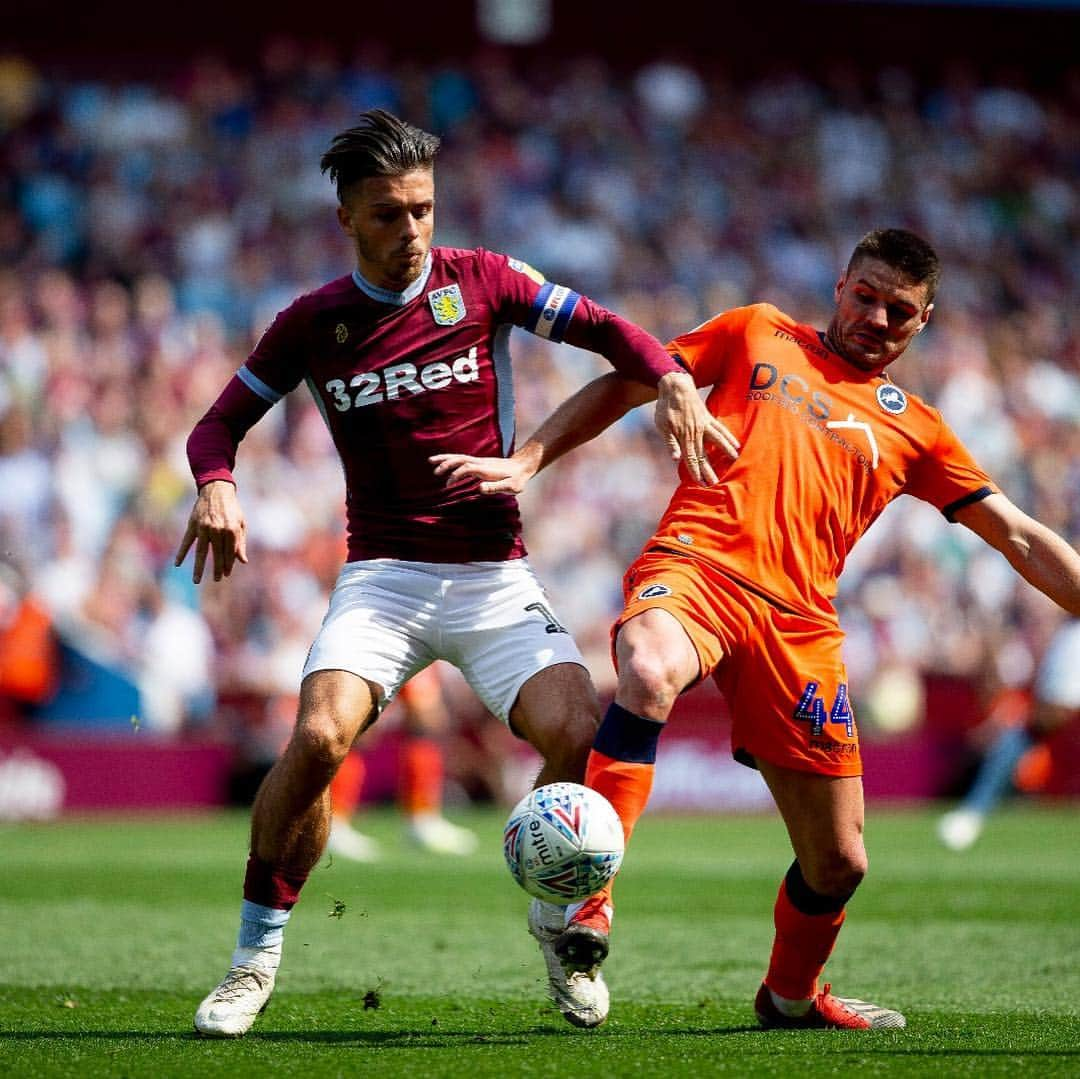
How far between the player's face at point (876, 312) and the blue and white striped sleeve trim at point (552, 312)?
906 mm

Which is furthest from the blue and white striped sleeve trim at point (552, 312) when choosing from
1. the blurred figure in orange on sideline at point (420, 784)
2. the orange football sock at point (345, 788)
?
the orange football sock at point (345, 788)

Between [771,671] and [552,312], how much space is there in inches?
53.6

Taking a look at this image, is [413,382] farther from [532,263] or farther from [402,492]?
[532,263]

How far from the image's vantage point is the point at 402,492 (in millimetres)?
5980

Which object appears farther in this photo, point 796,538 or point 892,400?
point 892,400

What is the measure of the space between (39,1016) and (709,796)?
36.7ft

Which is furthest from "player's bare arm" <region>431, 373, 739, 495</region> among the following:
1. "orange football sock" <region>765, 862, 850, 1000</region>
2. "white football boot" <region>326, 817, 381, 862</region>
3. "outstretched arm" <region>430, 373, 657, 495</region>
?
"white football boot" <region>326, 817, 381, 862</region>

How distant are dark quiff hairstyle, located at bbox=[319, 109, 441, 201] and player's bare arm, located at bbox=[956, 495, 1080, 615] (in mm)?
2135

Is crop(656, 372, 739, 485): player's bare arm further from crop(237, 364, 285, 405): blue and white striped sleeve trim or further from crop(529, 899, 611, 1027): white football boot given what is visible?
crop(529, 899, 611, 1027): white football boot

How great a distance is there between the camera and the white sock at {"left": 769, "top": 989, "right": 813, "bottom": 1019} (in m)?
5.95

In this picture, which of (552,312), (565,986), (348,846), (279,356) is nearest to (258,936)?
(565,986)

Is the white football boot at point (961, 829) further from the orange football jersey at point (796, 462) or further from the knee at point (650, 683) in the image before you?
the knee at point (650, 683)

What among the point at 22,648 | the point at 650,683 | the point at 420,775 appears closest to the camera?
the point at 650,683

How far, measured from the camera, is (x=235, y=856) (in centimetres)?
1216
